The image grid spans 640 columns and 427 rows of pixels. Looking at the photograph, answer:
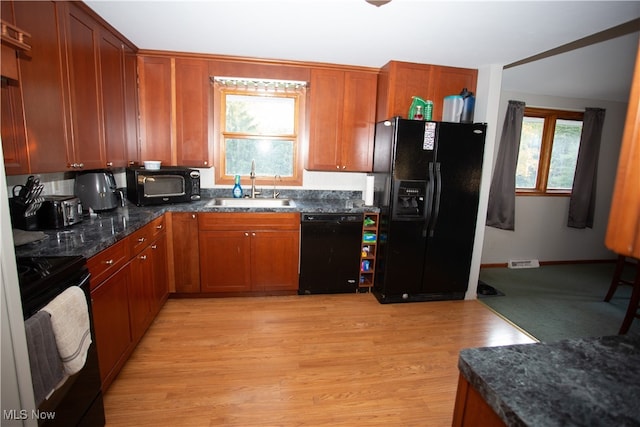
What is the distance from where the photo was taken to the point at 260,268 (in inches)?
121

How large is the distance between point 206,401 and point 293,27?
2581mm

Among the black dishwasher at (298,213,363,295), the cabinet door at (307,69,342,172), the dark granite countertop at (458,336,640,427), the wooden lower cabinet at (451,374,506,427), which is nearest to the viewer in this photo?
the dark granite countertop at (458,336,640,427)

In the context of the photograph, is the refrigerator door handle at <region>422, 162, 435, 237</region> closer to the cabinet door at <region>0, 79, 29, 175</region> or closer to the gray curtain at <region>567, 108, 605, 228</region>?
the cabinet door at <region>0, 79, 29, 175</region>

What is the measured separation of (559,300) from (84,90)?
471 centimetres

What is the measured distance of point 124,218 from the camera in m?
2.28

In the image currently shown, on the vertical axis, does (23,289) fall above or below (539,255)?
above

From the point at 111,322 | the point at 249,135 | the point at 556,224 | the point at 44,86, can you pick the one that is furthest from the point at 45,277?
the point at 556,224

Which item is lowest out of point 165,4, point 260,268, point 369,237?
point 260,268

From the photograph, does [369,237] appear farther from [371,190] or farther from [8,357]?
[8,357]

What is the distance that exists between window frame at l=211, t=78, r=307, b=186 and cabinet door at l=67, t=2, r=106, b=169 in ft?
3.87

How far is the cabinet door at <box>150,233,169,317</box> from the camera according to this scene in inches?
101

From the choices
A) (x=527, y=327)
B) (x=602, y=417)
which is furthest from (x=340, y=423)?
(x=527, y=327)

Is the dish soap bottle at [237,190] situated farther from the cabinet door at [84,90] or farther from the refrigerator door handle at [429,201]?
the refrigerator door handle at [429,201]

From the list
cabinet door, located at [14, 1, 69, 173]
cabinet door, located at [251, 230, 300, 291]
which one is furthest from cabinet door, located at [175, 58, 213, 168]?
cabinet door, located at [14, 1, 69, 173]
